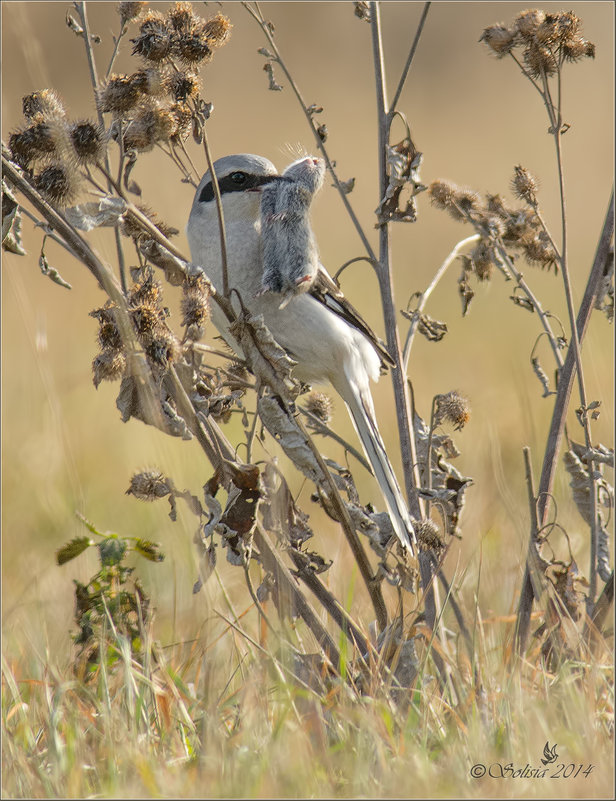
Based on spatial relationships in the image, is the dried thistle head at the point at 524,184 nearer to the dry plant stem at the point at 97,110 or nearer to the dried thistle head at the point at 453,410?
the dried thistle head at the point at 453,410

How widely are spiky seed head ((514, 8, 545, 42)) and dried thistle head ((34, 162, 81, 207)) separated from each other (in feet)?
4.92

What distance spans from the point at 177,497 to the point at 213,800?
30.1 inches

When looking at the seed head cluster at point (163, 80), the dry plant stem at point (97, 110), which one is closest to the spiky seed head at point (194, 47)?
the seed head cluster at point (163, 80)

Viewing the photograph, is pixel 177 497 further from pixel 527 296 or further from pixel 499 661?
pixel 527 296

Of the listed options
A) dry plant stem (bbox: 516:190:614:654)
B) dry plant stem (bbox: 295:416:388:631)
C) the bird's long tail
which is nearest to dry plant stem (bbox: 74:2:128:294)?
dry plant stem (bbox: 295:416:388:631)

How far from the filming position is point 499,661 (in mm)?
2424

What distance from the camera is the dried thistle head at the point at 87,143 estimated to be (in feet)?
6.49

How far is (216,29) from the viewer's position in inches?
83.2

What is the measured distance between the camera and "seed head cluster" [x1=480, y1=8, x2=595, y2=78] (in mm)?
2582

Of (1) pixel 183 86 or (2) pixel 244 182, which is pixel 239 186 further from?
(1) pixel 183 86

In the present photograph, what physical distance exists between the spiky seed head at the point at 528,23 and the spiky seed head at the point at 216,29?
1007 millimetres

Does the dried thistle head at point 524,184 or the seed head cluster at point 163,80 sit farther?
the dried thistle head at point 524,184

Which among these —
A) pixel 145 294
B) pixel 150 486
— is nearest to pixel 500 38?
pixel 145 294

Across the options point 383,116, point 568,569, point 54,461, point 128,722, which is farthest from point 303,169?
point 54,461
